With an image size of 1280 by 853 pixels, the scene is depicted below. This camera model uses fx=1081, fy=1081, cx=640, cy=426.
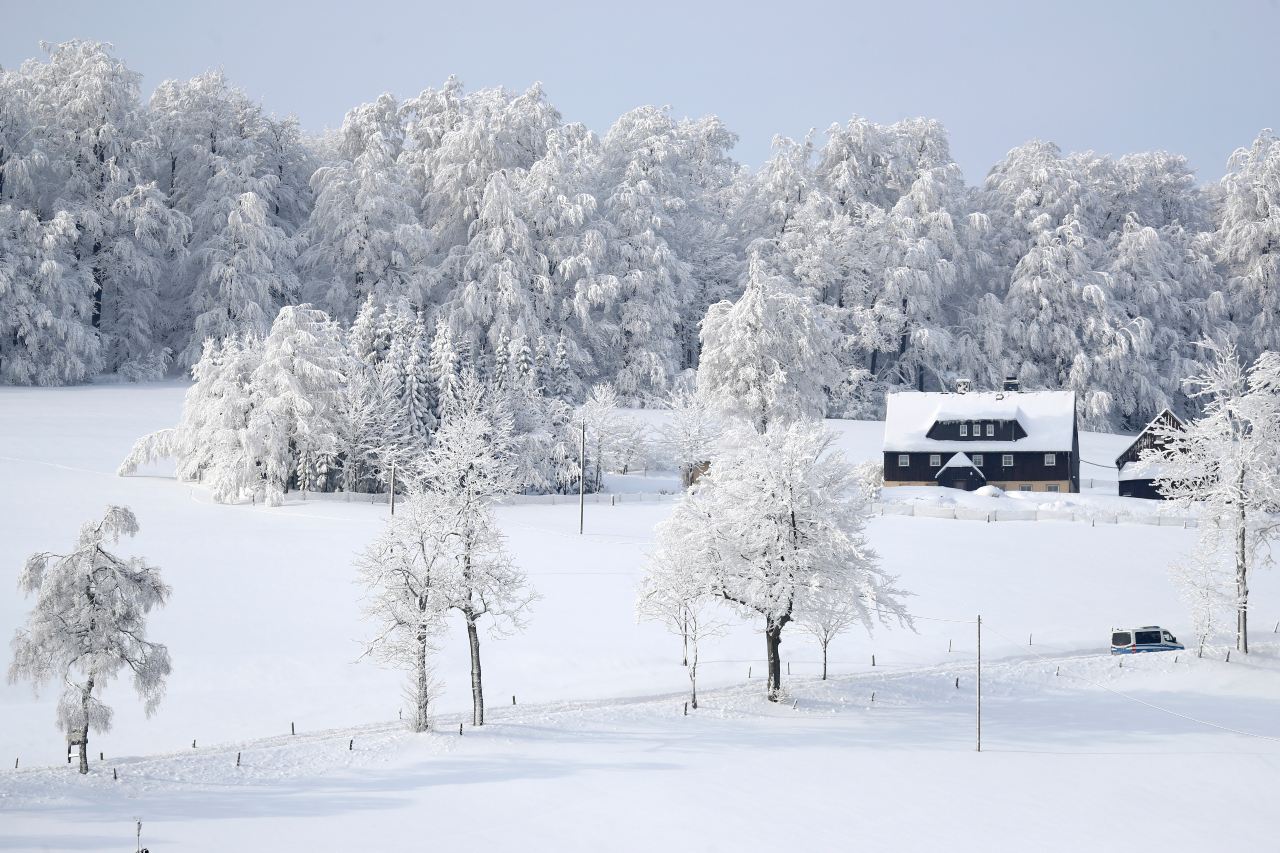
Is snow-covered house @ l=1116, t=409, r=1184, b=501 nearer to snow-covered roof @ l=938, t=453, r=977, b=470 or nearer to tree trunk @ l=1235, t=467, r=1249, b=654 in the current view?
snow-covered roof @ l=938, t=453, r=977, b=470

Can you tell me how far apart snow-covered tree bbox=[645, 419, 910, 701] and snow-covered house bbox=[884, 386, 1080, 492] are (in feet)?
90.0

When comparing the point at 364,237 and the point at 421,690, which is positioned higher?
the point at 364,237

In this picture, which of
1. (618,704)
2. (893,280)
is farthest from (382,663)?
(893,280)

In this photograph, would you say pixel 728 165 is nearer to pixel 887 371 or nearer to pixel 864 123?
pixel 864 123

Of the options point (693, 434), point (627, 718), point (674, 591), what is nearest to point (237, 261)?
point (693, 434)

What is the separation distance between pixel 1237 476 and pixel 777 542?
1793 centimetres

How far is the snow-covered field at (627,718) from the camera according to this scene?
72.2 feet

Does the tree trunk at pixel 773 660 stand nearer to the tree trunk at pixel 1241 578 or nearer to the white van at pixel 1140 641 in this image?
the white van at pixel 1140 641

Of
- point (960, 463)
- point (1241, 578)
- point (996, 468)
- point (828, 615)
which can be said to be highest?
point (960, 463)

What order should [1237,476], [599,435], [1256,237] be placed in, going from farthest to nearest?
[1256,237]
[599,435]
[1237,476]

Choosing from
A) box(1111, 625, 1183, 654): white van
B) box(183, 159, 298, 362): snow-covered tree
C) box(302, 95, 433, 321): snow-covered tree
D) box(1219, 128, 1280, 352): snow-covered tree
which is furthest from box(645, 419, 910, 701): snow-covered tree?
box(1219, 128, 1280, 352): snow-covered tree

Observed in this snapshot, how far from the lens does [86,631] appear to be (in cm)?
2352

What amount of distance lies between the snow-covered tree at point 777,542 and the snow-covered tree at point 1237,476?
13.3m

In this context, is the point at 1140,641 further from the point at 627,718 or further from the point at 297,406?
the point at 297,406
